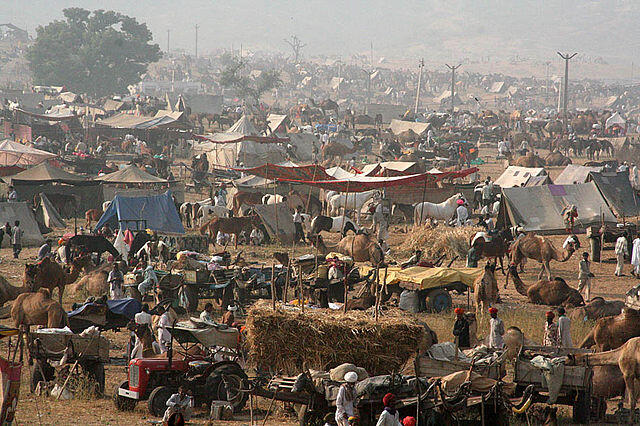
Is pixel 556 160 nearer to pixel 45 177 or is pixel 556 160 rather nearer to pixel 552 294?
pixel 45 177

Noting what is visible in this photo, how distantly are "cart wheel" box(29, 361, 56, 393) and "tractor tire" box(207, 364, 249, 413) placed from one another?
279 cm

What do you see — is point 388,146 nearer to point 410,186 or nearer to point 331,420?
point 410,186

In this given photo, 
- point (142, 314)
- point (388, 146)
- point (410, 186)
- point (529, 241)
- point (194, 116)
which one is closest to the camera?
point (142, 314)

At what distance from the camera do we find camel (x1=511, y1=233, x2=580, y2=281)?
24.1 meters

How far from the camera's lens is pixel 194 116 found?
2783 inches

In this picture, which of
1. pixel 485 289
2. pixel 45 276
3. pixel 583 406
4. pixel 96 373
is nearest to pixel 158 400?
pixel 96 373

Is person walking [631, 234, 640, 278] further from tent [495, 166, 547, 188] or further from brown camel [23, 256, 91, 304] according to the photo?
brown camel [23, 256, 91, 304]

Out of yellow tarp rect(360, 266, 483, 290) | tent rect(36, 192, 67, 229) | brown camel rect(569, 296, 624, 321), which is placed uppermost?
yellow tarp rect(360, 266, 483, 290)

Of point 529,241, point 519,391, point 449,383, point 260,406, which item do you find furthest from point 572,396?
point 529,241

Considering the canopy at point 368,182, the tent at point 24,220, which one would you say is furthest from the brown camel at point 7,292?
the tent at point 24,220

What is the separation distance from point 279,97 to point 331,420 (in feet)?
356

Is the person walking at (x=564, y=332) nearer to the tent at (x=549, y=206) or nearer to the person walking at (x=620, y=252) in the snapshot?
the person walking at (x=620, y=252)

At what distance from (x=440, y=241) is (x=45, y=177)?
50.6ft

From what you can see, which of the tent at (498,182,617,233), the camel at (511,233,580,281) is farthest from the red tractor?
the tent at (498,182,617,233)
